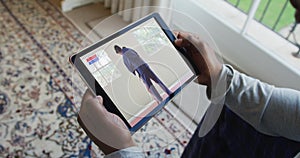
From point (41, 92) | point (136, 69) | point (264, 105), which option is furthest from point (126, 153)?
point (41, 92)

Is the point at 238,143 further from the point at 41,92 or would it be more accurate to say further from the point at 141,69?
the point at 41,92

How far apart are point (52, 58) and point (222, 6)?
956mm

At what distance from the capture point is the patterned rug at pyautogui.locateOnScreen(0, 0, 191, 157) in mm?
1100

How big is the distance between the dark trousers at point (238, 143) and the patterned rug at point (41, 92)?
0.39ft

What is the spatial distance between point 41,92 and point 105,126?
88 cm

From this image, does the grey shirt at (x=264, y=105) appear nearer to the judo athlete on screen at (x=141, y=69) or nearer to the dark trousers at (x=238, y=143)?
the dark trousers at (x=238, y=143)

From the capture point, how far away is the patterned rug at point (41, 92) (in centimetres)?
110

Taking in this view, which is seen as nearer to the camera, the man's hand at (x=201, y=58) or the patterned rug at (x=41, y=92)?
the man's hand at (x=201, y=58)

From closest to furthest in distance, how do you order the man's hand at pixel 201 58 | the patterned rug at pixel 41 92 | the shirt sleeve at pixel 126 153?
the shirt sleeve at pixel 126 153
the man's hand at pixel 201 58
the patterned rug at pixel 41 92

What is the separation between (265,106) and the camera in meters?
0.62

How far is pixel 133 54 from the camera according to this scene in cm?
62

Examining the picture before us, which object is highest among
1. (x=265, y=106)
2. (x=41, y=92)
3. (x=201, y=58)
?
(x=201, y=58)

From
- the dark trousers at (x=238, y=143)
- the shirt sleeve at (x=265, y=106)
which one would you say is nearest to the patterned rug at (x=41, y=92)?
the dark trousers at (x=238, y=143)

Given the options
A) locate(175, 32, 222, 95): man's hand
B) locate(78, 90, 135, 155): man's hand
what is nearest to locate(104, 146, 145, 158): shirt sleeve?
locate(78, 90, 135, 155): man's hand
